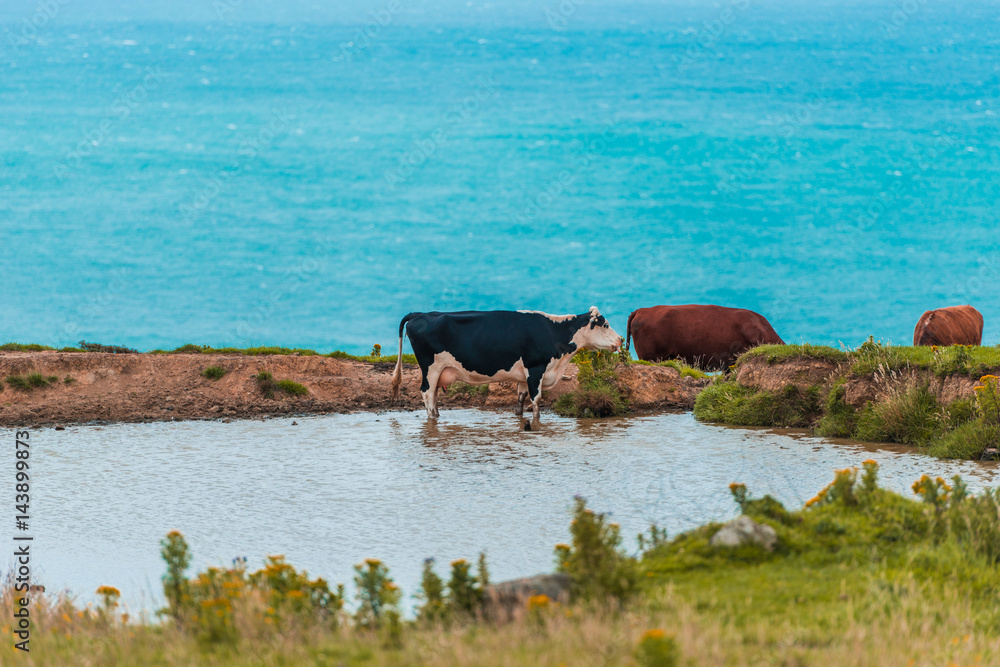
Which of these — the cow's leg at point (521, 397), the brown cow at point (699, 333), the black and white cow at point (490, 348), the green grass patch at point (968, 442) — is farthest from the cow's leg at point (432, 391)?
the brown cow at point (699, 333)

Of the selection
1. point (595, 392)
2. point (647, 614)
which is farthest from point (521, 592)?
point (595, 392)

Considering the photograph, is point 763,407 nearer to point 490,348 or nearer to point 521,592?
point 490,348

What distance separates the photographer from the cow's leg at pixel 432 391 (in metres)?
18.9

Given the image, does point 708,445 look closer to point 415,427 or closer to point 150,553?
point 415,427

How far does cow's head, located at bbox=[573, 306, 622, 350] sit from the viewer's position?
19500 mm

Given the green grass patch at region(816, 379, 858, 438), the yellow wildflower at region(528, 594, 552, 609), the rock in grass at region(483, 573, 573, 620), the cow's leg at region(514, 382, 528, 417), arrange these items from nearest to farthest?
1. the yellow wildflower at region(528, 594, 552, 609)
2. the rock in grass at region(483, 573, 573, 620)
3. the green grass patch at region(816, 379, 858, 438)
4. the cow's leg at region(514, 382, 528, 417)

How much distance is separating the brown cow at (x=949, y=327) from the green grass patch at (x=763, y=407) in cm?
771

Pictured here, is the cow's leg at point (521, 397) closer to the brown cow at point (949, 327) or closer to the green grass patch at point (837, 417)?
the green grass patch at point (837, 417)

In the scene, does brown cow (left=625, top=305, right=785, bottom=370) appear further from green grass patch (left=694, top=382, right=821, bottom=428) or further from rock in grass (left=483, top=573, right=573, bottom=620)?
rock in grass (left=483, top=573, right=573, bottom=620)

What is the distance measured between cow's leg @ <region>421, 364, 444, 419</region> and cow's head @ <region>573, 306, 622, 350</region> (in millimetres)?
2733

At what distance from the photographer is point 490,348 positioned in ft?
61.2

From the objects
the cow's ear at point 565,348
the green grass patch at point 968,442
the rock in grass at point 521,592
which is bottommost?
the rock in grass at point 521,592

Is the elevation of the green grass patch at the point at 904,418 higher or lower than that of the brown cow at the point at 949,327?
lower

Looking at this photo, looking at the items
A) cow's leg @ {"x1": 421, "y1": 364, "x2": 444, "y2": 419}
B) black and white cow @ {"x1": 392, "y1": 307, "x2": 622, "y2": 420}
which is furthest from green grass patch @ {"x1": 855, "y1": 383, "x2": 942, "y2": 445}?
cow's leg @ {"x1": 421, "y1": 364, "x2": 444, "y2": 419}
